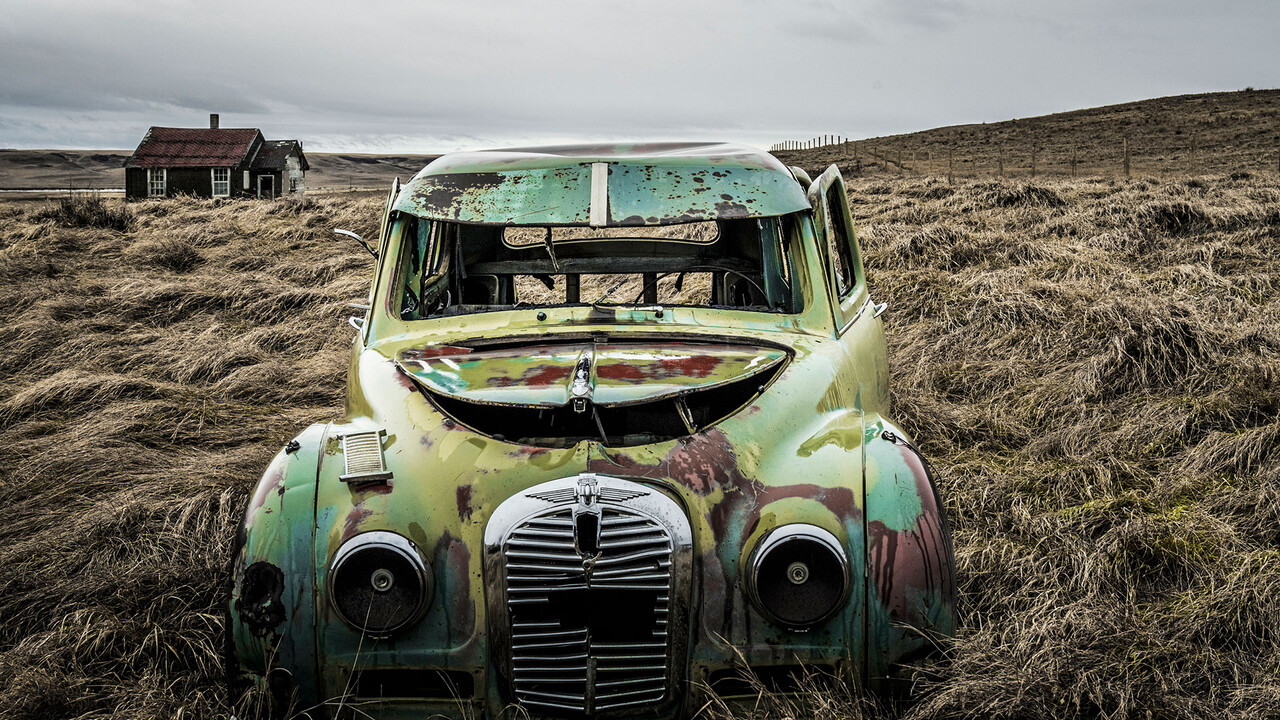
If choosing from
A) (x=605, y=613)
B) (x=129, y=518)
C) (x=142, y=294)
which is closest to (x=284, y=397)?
(x=129, y=518)

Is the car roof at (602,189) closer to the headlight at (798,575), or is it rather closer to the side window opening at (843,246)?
the side window opening at (843,246)

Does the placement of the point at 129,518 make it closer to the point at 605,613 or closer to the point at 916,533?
the point at 605,613

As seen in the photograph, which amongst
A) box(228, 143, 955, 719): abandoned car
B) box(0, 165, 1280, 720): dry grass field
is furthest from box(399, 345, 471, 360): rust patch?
box(0, 165, 1280, 720): dry grass field

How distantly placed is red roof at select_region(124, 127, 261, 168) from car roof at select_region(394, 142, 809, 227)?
106ft

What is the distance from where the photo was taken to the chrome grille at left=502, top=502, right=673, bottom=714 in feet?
6.88

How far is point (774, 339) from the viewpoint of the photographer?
9.40ft

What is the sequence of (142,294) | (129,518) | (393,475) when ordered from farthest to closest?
(142,294), (129,518), (393,475)

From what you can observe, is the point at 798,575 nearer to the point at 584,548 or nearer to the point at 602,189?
the point at 584,548

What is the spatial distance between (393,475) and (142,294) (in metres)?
7.55

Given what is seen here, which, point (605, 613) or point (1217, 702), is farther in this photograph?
point (1217, 702)

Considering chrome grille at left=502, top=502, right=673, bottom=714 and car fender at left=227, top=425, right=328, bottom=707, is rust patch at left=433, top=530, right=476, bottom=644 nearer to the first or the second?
chrome grille at left=502, top=502, right=673, bottom=714

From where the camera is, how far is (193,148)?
32688 millimetres

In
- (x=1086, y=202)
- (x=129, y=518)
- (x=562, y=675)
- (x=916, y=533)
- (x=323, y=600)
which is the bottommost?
(x=129, y=518)

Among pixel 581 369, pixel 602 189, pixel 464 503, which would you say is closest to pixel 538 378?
pixel 581 369
